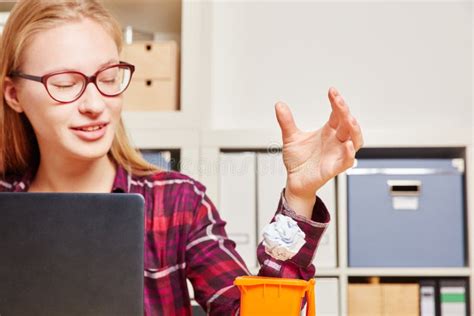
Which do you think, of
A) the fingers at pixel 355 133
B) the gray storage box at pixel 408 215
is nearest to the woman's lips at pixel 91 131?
the fingers at pixel 355 133

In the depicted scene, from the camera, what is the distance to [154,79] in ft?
6.91

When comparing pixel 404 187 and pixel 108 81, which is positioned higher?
pixel 108 81

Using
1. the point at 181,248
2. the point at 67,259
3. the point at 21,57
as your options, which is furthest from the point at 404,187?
the point at 67,259

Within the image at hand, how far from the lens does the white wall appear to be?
2443mm

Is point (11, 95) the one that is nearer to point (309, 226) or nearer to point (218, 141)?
point (309, 226)

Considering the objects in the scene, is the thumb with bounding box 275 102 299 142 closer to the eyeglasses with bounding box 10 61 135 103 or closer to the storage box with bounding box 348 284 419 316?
the eyeglasses with bounding box 10 61 135 103

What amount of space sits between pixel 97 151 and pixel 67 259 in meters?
0.44

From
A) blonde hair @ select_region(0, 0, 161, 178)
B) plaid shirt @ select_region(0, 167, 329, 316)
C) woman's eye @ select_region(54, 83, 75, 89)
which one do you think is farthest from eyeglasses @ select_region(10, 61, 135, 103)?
plaid shirt @ select_region(0, 167, 329, 316)

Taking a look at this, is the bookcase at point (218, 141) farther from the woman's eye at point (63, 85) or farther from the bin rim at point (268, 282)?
the bin rim at point (268, 282)

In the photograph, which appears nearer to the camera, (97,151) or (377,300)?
(97,151)

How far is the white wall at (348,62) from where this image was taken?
96.2 inches

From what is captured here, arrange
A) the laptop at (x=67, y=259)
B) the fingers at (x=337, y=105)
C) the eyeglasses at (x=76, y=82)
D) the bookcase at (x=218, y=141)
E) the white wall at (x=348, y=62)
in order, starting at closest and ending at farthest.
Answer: the laptop at (x=67, y=259), the fingers at (x=337, y=105), the eyeglasses at (x=76, y=82), the bookcase at (x=218, y=141), the white wall at (x=348, y=62)

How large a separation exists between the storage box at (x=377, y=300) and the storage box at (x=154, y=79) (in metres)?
0.83

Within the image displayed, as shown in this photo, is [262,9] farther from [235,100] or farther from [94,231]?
[94,231]
